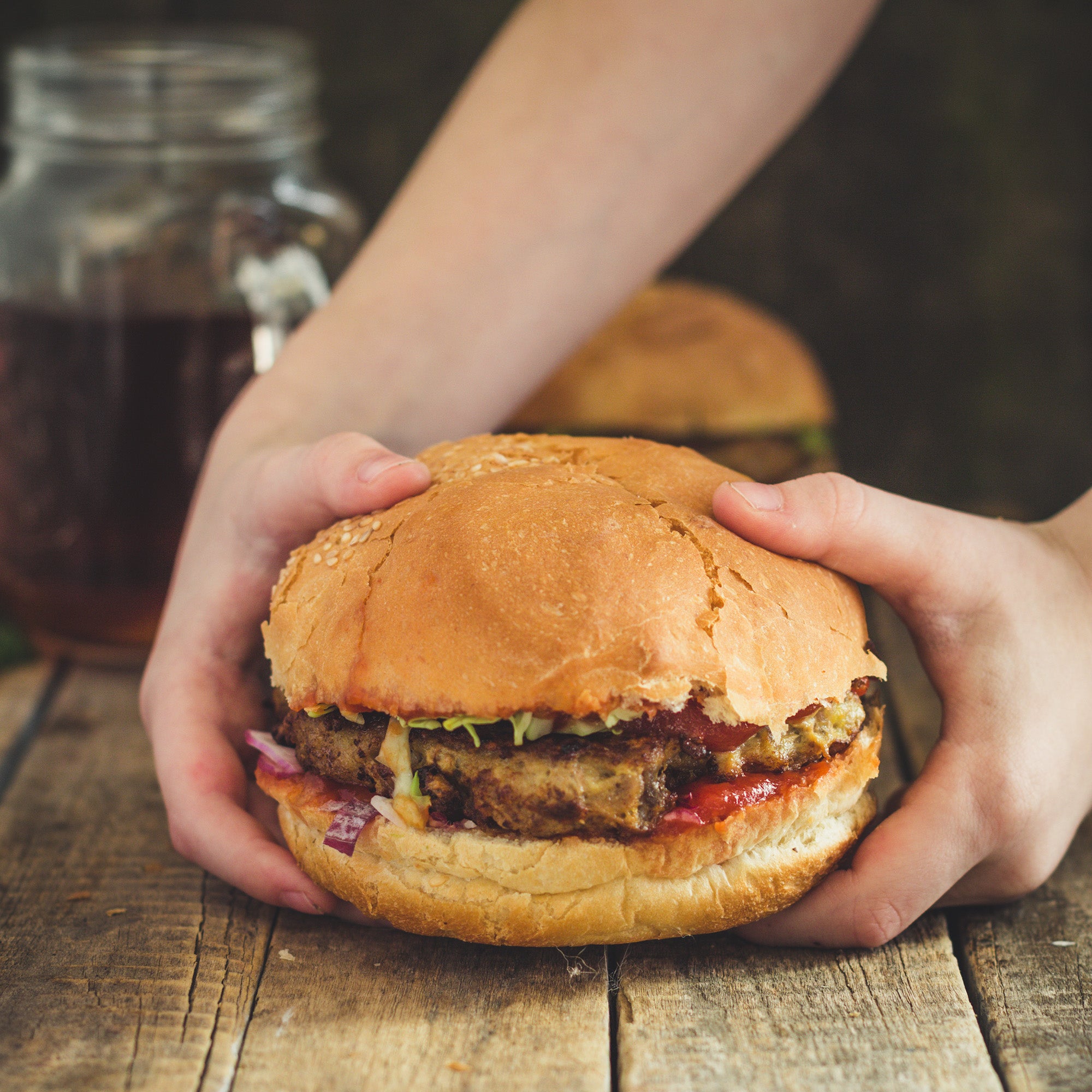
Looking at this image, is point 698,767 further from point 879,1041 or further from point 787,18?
point 787,18

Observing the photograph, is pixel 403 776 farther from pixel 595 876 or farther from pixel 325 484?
pixel 325 484

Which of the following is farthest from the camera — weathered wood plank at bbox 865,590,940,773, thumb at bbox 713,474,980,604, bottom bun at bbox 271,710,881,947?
weathered wood plank at bbox 865,590,940,773

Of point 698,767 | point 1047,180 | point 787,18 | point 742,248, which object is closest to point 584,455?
point 698,767

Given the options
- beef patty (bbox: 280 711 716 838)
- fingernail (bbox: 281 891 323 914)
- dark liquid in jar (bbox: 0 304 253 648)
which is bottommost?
dark liquid in jar (bbox: 0 304 253 648)

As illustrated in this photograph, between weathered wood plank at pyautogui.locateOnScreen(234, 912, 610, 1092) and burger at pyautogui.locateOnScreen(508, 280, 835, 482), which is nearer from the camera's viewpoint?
weathered wood plank at pyautogui.locateOnScreen(234, 912, 610, 1092)

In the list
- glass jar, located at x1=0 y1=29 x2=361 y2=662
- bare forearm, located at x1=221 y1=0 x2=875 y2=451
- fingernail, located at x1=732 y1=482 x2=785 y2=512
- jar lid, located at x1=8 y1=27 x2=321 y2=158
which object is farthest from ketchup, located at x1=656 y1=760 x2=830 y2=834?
jar lid, located at x1=8 y1=27 x2=321 y2=158

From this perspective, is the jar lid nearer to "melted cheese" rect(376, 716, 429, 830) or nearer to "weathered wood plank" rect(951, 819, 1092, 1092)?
"melted cheese" rect(376, 716, 429, 830)

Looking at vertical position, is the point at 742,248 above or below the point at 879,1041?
below
